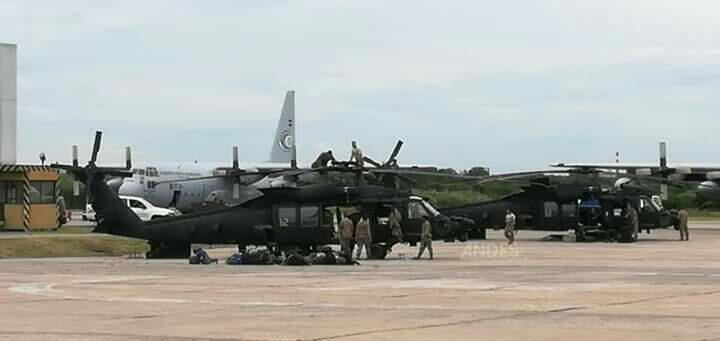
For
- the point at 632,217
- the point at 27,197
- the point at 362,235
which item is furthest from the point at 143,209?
the point at 362,235

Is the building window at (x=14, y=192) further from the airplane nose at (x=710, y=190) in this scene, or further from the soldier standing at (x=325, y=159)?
the airplane nose at (x=710, y=190)

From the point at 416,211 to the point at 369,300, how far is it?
14247 mm

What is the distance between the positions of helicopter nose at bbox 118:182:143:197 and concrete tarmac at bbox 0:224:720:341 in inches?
1115

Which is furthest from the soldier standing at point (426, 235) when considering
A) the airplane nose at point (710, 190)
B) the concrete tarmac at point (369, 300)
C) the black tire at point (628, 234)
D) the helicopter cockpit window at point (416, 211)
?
the airplane nose at point (710, 190)

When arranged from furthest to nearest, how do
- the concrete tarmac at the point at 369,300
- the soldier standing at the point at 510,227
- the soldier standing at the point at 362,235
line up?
the soldier standing at the point at 510,227
the soldier standing at the point at 362,235
the concrete tarmac at the point at 369,300

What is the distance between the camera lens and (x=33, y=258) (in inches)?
1334

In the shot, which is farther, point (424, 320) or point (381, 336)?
point (424, 320)

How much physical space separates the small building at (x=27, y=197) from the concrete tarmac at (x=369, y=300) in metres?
16.4

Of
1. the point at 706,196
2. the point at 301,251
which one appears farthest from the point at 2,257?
the point at 706,196

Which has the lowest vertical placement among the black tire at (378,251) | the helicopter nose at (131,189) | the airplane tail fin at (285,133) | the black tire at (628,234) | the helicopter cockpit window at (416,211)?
the black tire at (378,251)

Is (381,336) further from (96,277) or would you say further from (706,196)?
(706,196)

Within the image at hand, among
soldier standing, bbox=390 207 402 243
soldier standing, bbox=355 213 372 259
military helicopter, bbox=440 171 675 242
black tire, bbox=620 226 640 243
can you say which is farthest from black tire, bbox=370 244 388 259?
black tire, bbox=620 226 640 243

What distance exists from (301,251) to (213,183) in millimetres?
29038

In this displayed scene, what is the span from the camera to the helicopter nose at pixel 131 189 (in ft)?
190
